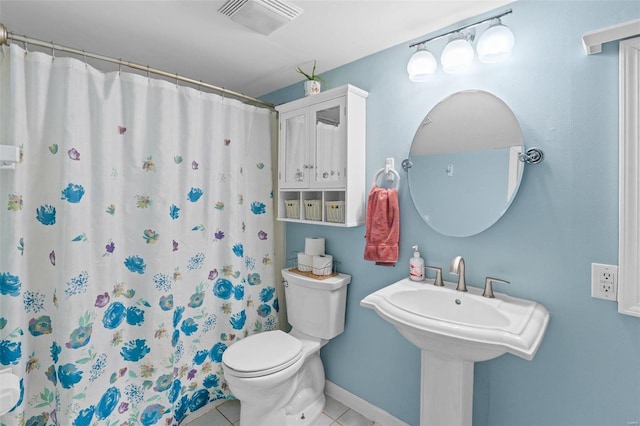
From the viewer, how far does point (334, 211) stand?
6.11ft

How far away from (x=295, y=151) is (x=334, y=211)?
1.79ft

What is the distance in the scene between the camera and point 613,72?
113 centimetres

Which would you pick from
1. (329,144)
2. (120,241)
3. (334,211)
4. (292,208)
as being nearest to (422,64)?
(329,144)

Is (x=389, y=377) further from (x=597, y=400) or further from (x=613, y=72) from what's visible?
(x=613, y=72)

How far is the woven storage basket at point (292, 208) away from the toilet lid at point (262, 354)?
80cm

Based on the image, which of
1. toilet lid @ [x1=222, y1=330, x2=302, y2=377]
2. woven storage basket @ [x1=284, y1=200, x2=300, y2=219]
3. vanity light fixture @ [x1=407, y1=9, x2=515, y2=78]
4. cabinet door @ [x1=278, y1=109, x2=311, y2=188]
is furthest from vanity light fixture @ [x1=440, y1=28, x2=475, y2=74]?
toilet lid @ [x1=222, y1=330, x2=302, y2=377]

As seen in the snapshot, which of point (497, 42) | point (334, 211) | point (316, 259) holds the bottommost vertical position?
point (316, 259)

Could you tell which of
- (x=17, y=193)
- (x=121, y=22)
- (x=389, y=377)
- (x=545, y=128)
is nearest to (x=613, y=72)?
(x=545, y=128)

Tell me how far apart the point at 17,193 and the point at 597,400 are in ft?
8.54

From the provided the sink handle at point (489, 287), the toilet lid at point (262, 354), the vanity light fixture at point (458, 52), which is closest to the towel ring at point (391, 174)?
the vanity light fixture at point (458, 52)

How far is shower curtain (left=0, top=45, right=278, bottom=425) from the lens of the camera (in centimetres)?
140

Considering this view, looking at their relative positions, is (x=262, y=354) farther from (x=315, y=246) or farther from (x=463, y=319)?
(x=463, y=319)

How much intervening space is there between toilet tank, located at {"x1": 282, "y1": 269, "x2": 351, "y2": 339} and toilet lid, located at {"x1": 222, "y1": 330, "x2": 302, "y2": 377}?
174mm

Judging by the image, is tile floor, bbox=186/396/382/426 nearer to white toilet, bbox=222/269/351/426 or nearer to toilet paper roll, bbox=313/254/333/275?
white toilet, bbox=222/269/351/426
